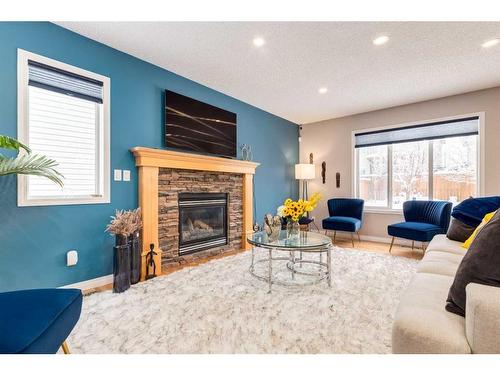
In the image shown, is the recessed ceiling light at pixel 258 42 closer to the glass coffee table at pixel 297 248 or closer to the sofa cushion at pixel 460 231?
the glass coffee table at pixel 297 248

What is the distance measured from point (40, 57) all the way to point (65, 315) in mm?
2236

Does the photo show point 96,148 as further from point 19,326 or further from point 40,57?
point 19,326

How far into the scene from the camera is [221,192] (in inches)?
154

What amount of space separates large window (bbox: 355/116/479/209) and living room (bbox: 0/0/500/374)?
33 mm

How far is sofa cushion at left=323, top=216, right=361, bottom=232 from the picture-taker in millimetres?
4094

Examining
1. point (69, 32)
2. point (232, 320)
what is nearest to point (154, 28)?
point (69, 32)

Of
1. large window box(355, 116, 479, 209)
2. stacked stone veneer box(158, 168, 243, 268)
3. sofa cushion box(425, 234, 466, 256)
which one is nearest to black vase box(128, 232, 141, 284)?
stacked stone veneer box(158, 168, 243, 268)

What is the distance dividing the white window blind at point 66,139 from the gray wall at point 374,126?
13.7 feet

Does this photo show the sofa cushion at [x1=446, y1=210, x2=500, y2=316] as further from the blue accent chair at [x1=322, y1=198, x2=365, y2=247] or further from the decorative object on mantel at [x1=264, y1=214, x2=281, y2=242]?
the blue accent chair at [x1=322, y1=198, x2=365, y2=247]

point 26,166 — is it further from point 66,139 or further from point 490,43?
point 490,43

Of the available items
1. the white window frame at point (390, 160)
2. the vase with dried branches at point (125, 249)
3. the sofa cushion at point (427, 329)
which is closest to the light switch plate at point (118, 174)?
the vase with dried branches at point (125, 249)

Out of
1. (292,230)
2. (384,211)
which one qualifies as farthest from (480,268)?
(384,211)

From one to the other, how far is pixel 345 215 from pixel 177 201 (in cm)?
305

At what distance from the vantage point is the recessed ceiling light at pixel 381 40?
2.46 metres
